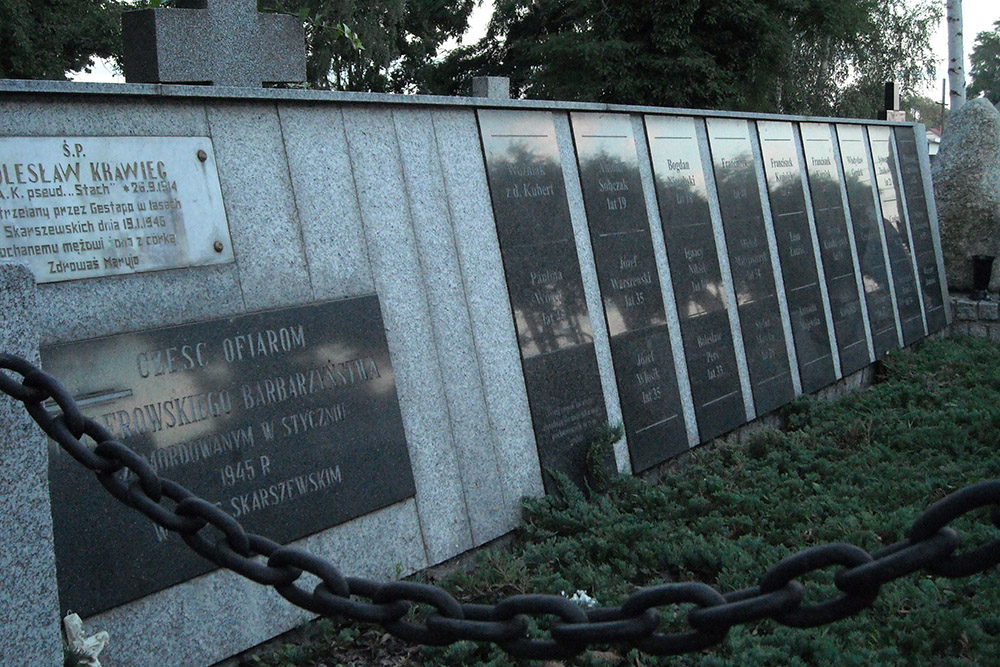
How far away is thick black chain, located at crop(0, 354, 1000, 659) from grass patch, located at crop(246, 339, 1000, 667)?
181 cm

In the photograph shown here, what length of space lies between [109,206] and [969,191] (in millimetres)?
11626

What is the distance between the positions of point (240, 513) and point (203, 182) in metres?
1.31

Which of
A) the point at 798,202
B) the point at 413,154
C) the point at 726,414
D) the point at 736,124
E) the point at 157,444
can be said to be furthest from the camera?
the point at 798,202

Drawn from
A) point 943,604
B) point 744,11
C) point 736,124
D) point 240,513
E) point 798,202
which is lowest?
point 943,604

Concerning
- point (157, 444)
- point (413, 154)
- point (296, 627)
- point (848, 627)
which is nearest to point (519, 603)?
point (157, 444)

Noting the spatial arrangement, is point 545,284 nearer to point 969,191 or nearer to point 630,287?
point 630,287

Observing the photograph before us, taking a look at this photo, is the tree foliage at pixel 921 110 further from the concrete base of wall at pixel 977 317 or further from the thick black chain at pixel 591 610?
the thick black chain at pixel 591 610

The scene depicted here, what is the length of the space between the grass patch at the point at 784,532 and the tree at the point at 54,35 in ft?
45.4

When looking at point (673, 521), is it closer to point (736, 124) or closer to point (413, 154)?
point (413, 154)

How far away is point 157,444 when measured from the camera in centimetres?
350

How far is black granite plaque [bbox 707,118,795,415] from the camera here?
24.4 ft

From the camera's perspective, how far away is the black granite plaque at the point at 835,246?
898 centimetres

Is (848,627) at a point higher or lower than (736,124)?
lower

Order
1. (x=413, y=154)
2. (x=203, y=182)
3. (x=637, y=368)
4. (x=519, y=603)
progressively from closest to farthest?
(x=519, y=603)
(x=203, y=182)
(x=413, y=154)
(x=637, y=368)
